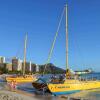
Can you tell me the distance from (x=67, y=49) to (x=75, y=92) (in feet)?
22.7

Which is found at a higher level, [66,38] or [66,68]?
[66,38]

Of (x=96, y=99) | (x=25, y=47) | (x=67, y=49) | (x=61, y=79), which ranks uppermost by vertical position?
(x=25, y=47)

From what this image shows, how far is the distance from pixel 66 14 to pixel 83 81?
11.8m

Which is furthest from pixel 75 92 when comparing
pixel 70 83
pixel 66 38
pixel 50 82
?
pixel 66 38

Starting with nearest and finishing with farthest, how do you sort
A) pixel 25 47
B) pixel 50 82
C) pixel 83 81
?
pixel 50 82, pixel 83 81, pixel 25 47

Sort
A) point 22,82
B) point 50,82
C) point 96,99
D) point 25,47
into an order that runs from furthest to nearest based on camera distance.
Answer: point 25,47 < point 22,82 < point 50,82 < point 96,99

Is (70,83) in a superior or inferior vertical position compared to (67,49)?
inferior

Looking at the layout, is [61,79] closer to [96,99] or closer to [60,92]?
[60,92]

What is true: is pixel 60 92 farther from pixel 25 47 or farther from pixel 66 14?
pixel 25 47

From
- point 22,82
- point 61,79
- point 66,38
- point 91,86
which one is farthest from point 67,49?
point 22,82

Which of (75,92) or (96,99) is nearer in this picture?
(96,99)

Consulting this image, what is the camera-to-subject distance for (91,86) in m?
52.6

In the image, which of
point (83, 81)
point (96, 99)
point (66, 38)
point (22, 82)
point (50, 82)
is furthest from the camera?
point (22, 82)

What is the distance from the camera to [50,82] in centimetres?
4306
